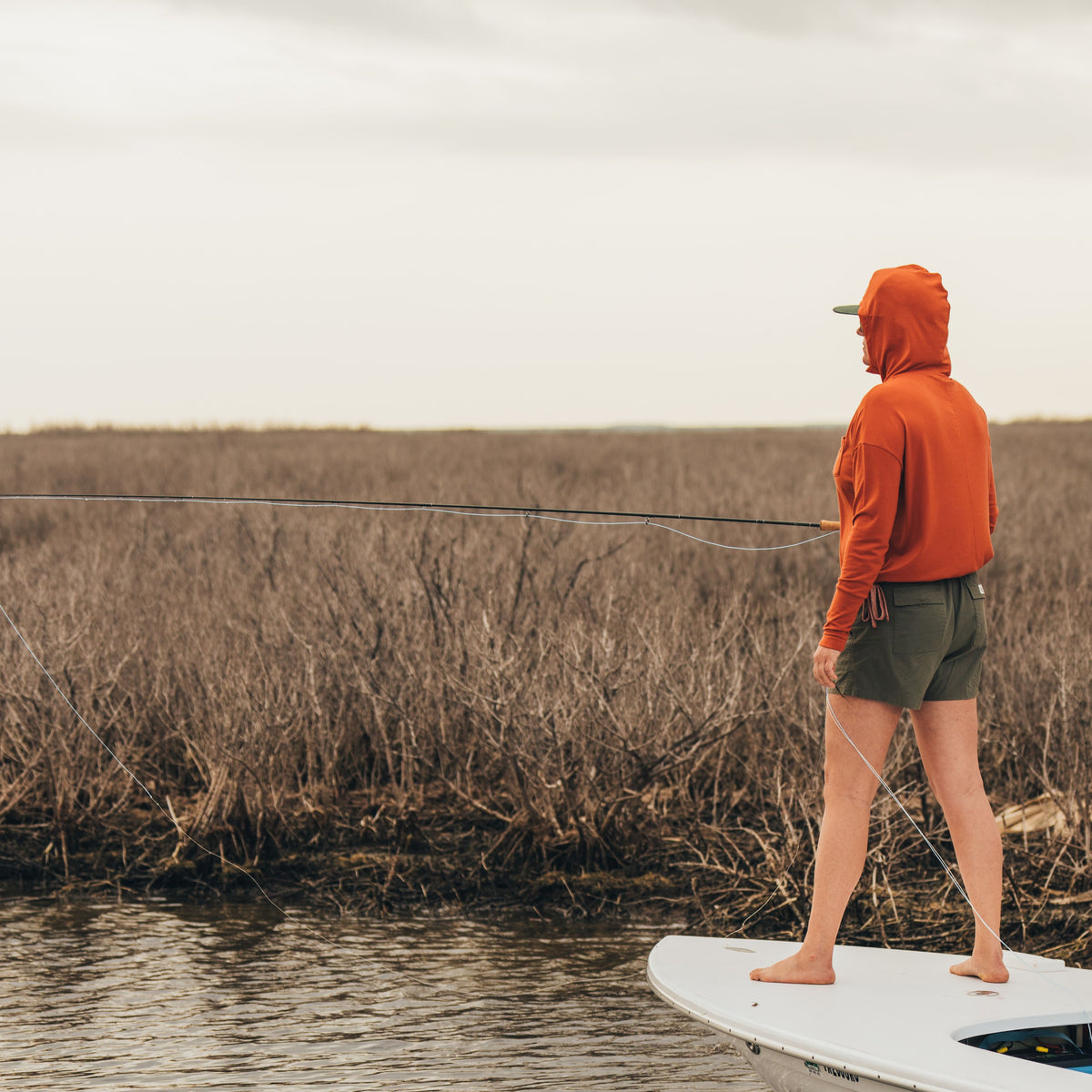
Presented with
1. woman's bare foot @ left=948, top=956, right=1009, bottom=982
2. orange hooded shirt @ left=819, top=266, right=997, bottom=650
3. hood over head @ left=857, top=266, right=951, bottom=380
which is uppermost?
hood over head @ left=857, top=266, right=951, bottom=380

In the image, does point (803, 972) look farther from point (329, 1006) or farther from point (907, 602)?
point (329, 1006)

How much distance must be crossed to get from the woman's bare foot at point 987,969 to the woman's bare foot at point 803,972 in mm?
391

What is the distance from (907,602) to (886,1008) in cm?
99

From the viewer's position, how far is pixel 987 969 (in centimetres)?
341

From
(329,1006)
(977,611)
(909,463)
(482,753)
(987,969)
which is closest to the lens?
(909,463)

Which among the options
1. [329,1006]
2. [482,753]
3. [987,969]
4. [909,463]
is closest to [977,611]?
[909,463]

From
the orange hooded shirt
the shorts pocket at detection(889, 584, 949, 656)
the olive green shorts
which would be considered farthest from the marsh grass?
the orange hooded shirt

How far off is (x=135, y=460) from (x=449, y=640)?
20887 millimetres

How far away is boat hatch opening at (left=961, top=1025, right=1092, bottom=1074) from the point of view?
3.13 m

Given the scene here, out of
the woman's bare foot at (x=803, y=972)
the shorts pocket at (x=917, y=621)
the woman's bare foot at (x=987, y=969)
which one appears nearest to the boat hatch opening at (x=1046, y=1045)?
the woman's bare foot at (x=987, y=969)

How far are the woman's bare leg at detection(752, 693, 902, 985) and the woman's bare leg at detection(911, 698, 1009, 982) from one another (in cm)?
12

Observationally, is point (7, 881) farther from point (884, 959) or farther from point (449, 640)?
point (884, 959)

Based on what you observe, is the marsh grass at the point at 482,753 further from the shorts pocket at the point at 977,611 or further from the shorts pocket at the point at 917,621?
the shorts pocket at the point at 917,621

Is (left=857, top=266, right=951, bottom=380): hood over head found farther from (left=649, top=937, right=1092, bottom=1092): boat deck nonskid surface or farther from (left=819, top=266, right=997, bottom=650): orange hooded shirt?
(left=649, top=937, right=1092, bottom=1092): boat deck nonskid surface
